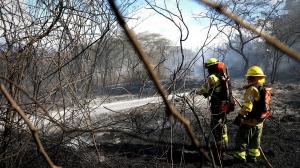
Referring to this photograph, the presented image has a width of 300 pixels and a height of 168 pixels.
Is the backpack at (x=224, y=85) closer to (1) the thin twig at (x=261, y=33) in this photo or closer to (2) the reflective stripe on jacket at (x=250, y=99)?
(2) the reflective stripe on jacket at (x=250, y=99)

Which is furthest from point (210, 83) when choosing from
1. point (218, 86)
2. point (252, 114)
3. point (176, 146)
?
point (176, 146)

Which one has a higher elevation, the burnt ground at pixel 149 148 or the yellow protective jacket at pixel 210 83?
the yellow protective jacket at pixel 210 83

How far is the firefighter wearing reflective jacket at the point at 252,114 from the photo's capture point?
5738 millimetres

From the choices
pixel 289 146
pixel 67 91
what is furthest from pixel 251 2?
pixel 67 91

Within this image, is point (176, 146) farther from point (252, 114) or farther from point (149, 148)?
point (252, 114)

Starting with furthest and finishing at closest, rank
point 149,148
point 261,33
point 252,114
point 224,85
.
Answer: point 224,85 < point 252,114 < point 149,148 < point 261,33

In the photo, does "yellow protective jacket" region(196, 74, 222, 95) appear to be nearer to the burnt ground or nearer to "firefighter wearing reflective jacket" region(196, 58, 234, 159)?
"firefighter wearing reflective jacket" region(196, 58, 234, 159)

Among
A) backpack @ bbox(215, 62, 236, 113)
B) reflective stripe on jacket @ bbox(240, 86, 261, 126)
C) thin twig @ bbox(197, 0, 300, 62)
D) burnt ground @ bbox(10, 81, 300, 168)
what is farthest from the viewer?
backpack @ bbox(215, 62, 236, 113)

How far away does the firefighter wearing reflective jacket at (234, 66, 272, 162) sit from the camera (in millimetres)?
5738

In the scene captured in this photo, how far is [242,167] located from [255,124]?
2.54 feet

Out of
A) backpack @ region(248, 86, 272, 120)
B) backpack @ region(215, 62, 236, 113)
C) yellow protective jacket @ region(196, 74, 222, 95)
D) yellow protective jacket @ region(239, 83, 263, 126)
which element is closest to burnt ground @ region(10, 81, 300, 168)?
yellow protective jacket @ region(196, 74, 222, 95)

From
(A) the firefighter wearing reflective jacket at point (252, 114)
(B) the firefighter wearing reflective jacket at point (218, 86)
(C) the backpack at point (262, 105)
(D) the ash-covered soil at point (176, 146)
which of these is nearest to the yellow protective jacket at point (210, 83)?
(B) the firefighter wearing reflective jacket at point (218, 86)

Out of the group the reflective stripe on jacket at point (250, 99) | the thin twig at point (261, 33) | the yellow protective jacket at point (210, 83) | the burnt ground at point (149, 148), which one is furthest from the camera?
the yellow protective jacket at point (210, 83)

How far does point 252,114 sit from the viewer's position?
5.89 meters
